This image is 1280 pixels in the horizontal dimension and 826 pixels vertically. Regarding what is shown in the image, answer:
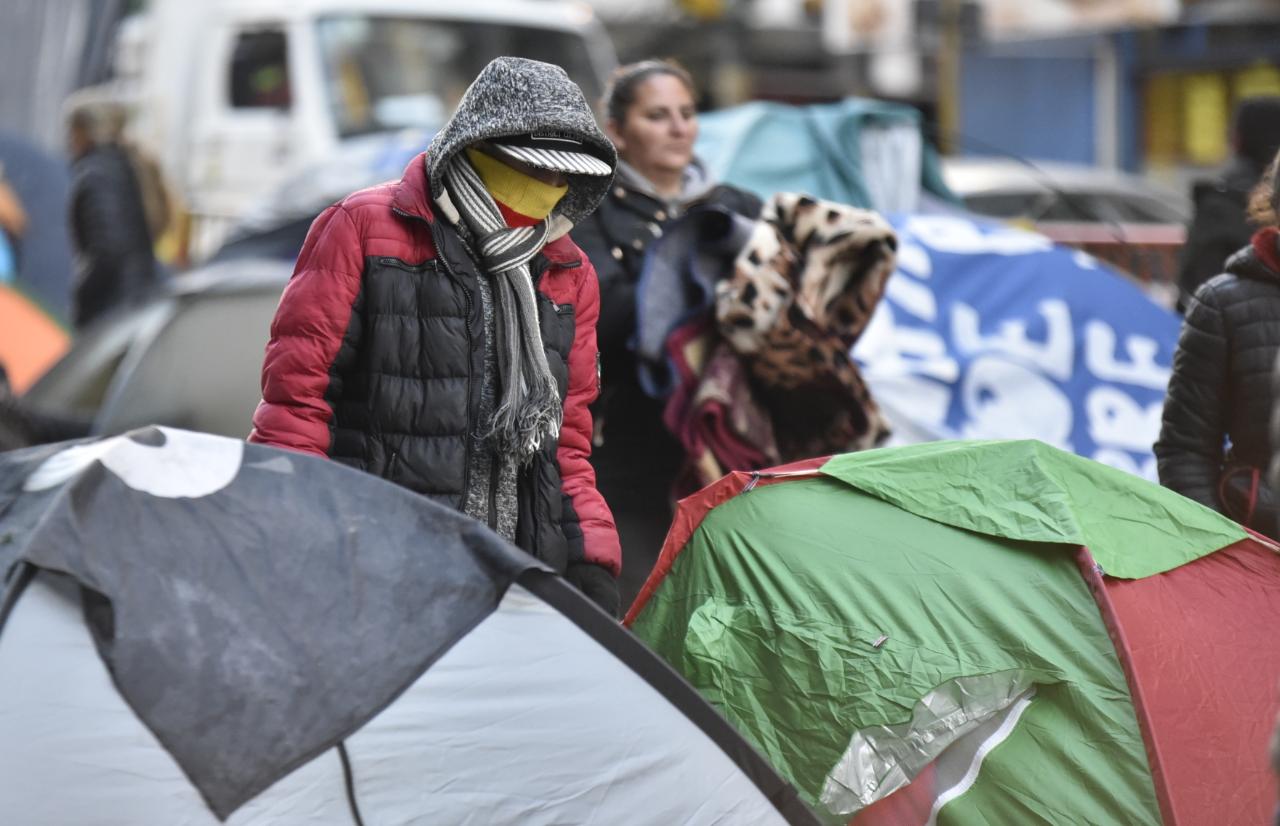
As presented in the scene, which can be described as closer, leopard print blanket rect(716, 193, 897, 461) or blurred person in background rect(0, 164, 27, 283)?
leopard print blanket rect(716, 193, 897, 461)

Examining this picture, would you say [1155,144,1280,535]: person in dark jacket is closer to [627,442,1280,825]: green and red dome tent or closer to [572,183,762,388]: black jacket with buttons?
[627,442,1280,825]: green and red dome tent

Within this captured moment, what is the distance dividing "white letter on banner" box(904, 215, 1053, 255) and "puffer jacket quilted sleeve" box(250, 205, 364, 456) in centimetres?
394

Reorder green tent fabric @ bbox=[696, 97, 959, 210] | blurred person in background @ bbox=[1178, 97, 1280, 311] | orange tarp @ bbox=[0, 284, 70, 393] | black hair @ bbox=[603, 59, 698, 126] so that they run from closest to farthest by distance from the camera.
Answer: black hair @ bbox=[603, 59, 698, 126], blurred person in background @ bbox=[1178, 97, 1280, 311], green tent fabric @ bbox=[696, 97, 959, 210], orange tarp @ bbox=[0, 284, 70, 393]

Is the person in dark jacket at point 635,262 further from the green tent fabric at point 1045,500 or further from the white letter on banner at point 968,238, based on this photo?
the white letter on banner at point 968,238

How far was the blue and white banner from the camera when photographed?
6559 mm

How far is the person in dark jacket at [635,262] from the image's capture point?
5000mm

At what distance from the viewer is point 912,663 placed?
3.60m

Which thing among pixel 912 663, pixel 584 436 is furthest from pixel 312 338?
pixel 912 663

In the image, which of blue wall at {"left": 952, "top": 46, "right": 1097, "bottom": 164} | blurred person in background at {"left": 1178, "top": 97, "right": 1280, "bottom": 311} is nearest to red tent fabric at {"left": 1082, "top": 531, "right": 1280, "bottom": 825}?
blurred person in background at {"left": 1178, "top": 97, "right": 1280, "bottom": 311}

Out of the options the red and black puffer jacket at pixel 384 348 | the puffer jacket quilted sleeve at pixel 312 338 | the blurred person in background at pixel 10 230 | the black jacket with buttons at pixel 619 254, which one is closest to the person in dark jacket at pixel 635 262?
the black jacket with buttons at pixel 619 254

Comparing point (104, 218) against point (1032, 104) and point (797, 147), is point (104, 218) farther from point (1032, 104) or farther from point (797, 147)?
point (1032, 104)

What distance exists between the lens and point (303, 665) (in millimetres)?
2947

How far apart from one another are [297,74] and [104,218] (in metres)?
2.16

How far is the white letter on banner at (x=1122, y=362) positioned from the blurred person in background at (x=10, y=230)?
6.62m
